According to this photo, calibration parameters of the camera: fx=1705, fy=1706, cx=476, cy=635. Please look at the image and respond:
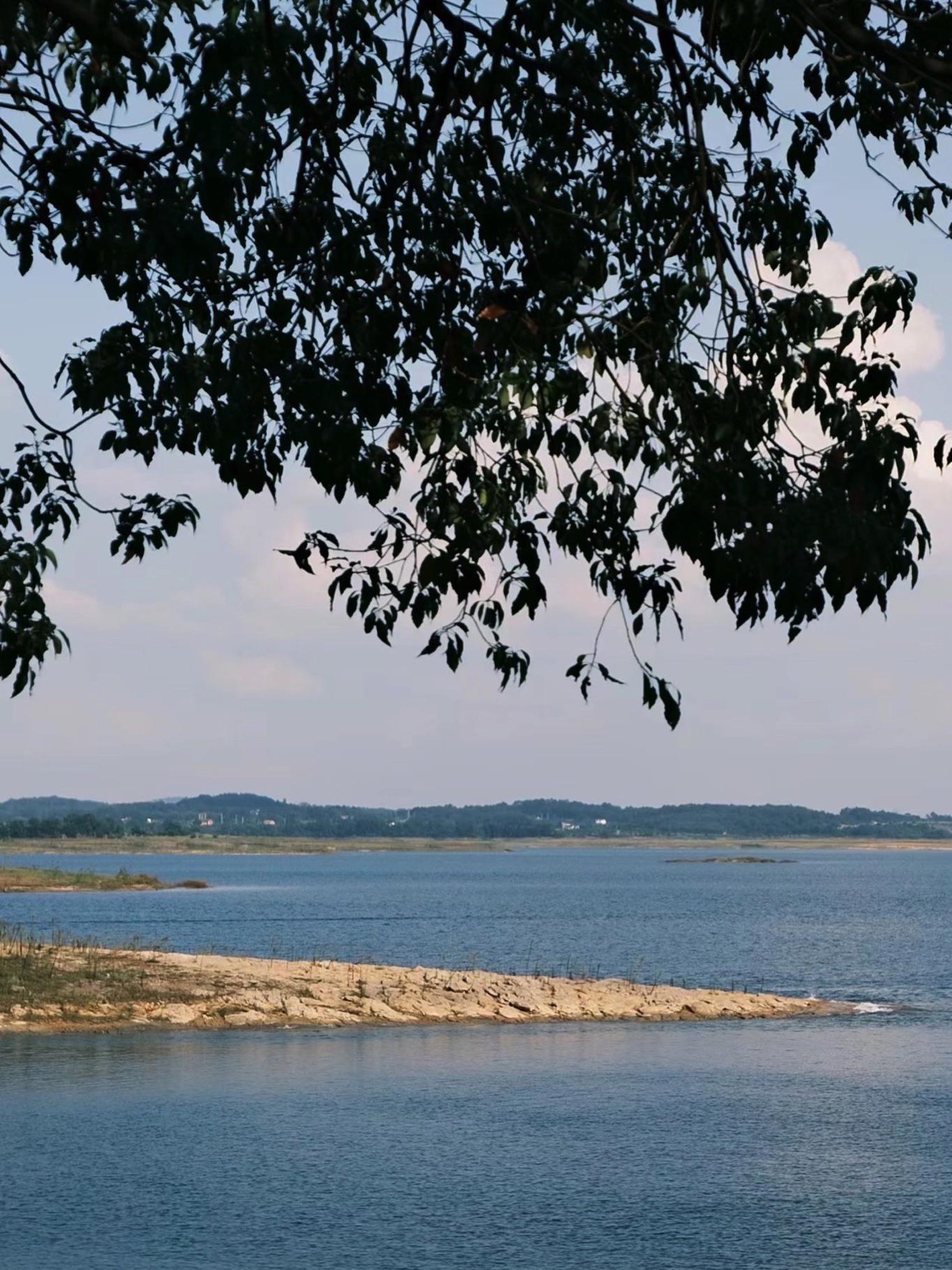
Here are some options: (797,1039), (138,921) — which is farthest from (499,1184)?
(138,921)

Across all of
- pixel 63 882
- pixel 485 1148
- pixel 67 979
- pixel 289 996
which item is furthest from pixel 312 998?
pixel 63 882

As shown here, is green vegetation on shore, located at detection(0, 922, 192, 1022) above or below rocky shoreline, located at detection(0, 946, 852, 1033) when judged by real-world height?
above

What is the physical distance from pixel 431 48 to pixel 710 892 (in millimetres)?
153757

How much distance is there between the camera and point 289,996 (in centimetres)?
3478

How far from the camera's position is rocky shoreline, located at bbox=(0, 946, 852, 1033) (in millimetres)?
31812

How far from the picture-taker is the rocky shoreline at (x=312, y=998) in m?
31.8

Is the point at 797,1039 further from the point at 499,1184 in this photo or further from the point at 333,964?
the point at 499,1184

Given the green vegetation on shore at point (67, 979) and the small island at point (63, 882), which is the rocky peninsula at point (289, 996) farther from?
the small island at point (63, 882)

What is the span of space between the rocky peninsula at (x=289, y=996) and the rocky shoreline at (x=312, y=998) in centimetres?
4

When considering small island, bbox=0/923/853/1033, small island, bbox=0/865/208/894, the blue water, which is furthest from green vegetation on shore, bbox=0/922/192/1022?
small island, bbox=0/865/208/894

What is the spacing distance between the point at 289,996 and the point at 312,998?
1.74ft

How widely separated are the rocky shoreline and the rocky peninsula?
0.13 feet

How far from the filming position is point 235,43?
9.02 m

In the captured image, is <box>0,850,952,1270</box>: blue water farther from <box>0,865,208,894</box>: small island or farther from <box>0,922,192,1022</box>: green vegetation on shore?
<box>0,865,208,894</box>: small island
